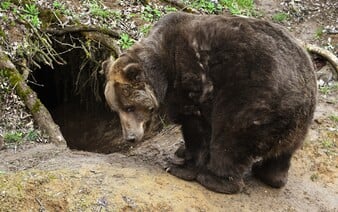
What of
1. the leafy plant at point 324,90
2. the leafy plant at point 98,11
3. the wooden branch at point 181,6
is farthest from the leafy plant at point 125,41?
the leafy plant at point 324,90

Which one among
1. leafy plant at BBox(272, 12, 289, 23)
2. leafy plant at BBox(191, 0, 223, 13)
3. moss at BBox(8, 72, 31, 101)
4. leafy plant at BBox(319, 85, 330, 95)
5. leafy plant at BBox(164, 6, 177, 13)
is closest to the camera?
moss at BBox(8, 72, 31, 101)

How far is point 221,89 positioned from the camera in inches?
221

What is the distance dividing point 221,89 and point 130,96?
850mm

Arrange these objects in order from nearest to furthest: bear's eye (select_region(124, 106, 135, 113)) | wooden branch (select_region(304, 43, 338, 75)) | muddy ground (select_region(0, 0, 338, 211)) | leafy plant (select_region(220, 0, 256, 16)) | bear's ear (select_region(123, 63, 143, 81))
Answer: muddy ground (select_region(0, 0, 338, 211)) < bear's ear (select_region(123, 63, 143, 81)) < bear's eye (select_region(124, 106, 135, 113)) < wooden branch (select_region(304, 43, 338, 75)) < leafy plant (select_region(220, 0, 256, 16))

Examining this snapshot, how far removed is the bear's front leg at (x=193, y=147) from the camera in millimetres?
5824

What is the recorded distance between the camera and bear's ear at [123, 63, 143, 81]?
5.60 meters

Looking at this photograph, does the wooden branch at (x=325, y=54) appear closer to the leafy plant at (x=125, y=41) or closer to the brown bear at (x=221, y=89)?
the leafy plant at (x=125, y=41)

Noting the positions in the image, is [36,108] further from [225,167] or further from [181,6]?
[181,6]

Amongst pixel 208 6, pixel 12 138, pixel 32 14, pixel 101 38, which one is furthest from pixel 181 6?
pixel 12 138

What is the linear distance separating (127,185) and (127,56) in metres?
1.22

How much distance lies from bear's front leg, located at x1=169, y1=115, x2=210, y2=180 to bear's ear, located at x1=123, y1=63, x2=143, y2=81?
60 cm

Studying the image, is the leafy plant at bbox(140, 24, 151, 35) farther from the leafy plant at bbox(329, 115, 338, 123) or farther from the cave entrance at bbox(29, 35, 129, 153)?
the leafy plant at bbox(329, 115, 338, 123)

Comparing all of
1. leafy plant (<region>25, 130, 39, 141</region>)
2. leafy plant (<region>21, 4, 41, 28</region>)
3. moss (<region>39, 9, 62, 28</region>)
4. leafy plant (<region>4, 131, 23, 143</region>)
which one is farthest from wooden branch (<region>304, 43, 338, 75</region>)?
leafy plant (<region>4, 131, 23, 143</region>)

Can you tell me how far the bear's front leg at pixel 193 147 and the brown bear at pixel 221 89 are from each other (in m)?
0.01
